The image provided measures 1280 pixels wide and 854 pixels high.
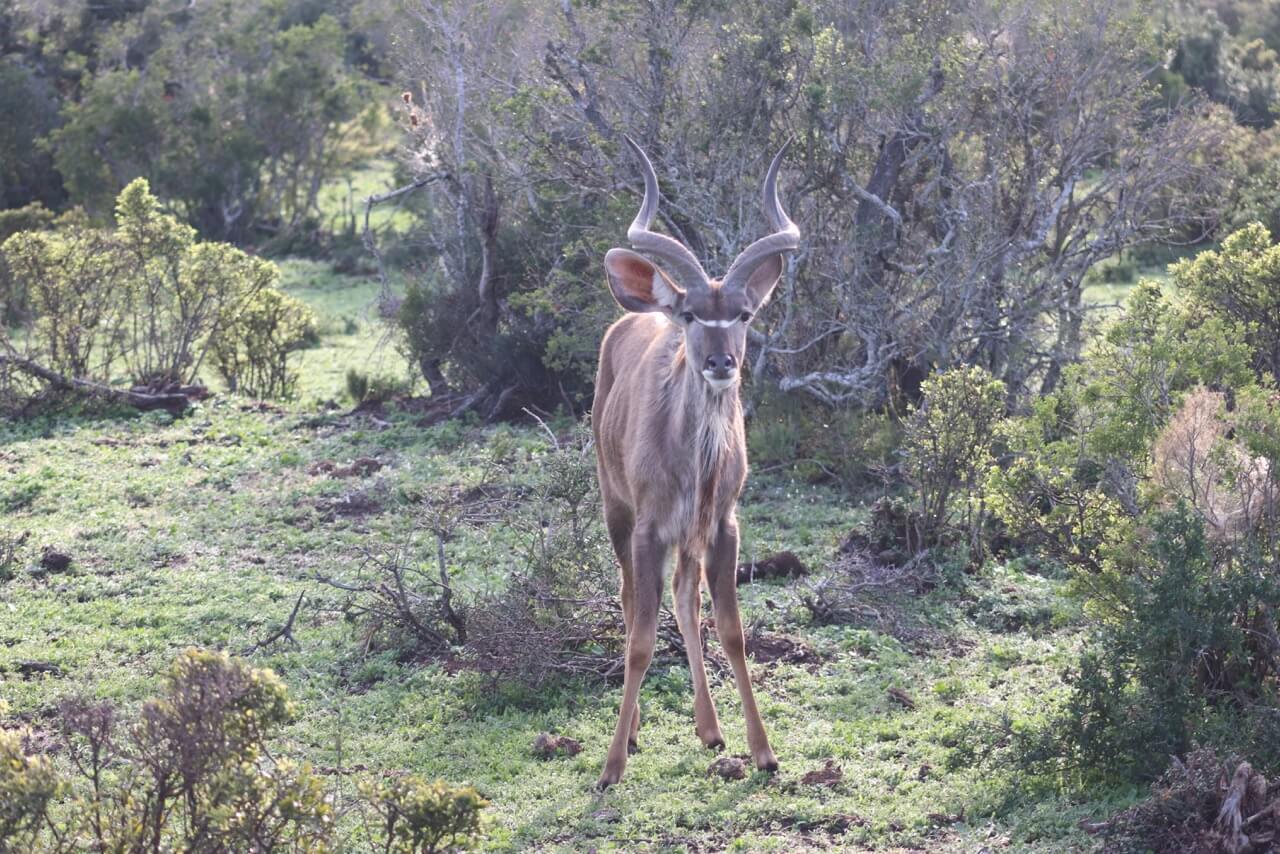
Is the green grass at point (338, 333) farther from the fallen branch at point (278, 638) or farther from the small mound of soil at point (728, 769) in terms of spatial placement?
the small mound of soil at point (728, 769)

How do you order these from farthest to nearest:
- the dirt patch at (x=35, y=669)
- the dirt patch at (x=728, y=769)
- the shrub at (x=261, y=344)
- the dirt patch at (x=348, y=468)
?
1. the shrub at (x=261, y=344)
2. the dirt patch at (x=348, y=468)
3. the dirt patch at (x=35, y=669)
4. the dirt patch at (x=728, y=769)

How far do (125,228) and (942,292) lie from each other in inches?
264

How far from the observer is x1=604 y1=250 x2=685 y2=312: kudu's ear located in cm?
584

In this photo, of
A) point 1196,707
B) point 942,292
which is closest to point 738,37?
point 942,292

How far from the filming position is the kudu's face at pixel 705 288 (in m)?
5.61

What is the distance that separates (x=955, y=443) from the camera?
7.98 meters

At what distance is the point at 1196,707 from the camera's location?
5.00 meters

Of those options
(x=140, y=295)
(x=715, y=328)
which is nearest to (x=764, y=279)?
(x=715, y=328)

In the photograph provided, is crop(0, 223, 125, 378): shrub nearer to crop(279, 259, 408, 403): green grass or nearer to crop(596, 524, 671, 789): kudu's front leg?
crop(279, 259, 408, 403): green grass

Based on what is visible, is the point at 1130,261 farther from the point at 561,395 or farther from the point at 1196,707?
the point at 1196,707

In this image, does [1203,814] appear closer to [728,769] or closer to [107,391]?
[728,769]

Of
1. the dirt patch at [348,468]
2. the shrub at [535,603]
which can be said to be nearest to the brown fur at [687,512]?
the shrub at [535,603]

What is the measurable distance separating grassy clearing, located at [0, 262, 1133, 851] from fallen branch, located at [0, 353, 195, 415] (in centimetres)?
97

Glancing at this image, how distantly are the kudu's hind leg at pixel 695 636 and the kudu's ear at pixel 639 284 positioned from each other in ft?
3.22
